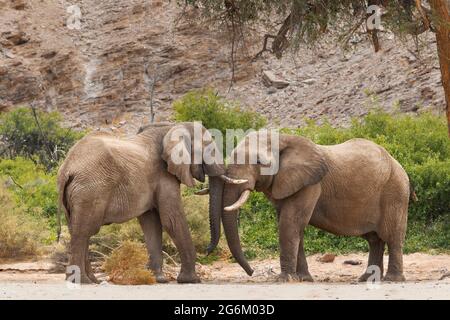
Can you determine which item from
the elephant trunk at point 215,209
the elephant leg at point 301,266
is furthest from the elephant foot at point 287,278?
the elephant trunk at point 215,209

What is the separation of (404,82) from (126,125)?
9.64m

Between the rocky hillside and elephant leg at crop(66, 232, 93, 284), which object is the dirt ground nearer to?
elephant leg at crop(66, 232, 93, 284)

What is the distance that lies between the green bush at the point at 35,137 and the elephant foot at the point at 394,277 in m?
13.9

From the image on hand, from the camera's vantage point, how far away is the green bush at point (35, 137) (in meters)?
28.5

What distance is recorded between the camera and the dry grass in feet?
41.3

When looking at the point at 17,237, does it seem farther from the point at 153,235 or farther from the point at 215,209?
the point at 215,209

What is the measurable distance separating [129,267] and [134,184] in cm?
91

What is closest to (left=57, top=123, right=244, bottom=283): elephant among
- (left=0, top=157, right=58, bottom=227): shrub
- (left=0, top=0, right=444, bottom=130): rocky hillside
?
(left=0, top=157, right=58, bottom=227): shrub

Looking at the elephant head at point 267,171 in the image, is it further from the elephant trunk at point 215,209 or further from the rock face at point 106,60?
the rock face at point 106,60

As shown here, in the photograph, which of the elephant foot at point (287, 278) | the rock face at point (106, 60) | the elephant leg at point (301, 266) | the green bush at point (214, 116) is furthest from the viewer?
the rock face at point (106, 60)

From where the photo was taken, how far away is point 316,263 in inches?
674

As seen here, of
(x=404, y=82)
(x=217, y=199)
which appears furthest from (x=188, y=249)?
(x=404, y=82)

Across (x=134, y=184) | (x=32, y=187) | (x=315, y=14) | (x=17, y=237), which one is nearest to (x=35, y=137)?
(x=32, y=187)

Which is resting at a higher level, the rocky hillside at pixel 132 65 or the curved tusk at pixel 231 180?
the rocky hillside at pixel 132 65
